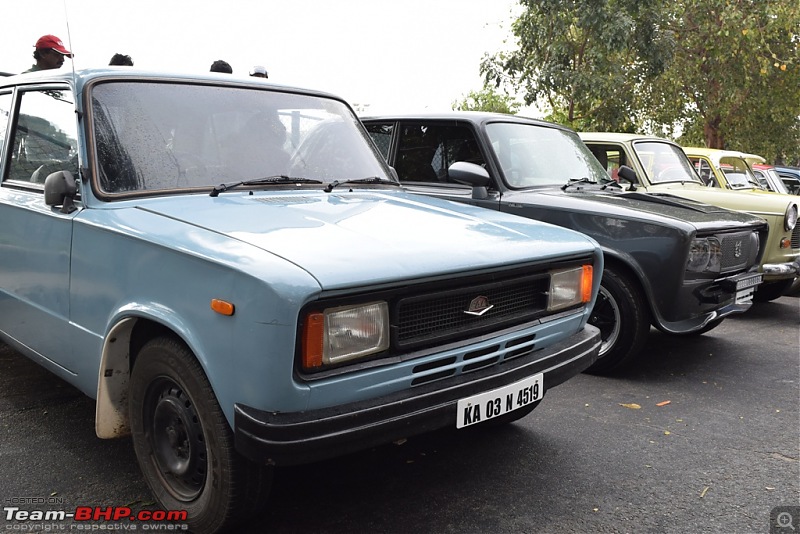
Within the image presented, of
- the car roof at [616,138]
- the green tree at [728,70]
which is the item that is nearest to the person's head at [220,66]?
the car roof at [616,138]

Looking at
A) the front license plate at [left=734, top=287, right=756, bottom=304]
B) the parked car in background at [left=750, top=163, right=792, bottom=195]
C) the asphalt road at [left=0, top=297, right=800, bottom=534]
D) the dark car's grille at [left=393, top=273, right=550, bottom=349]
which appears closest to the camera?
the dark car's grille at [left=393, top=273, right=550, bottom=349]

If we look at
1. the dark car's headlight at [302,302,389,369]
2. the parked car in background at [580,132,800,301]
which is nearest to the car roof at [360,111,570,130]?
the parked car in background at [580,132,800,301]

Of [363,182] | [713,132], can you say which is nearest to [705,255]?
[363,182]

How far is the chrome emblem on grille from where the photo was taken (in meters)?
2.74

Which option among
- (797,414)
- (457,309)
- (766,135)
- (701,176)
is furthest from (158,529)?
(766,135)

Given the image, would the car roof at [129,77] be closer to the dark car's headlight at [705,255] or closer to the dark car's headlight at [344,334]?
the dark car's headlight at [344,334]

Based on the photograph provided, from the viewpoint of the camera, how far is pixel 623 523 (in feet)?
9.46

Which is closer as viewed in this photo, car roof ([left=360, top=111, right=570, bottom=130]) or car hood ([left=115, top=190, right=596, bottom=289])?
car hood ([left=115, top=190, right=596, bottom=289])

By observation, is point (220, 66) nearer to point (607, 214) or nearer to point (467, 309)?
point (467, 309)

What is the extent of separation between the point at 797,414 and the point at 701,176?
476 centimetres

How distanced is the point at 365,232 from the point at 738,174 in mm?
7639

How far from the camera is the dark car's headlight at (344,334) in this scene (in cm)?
226

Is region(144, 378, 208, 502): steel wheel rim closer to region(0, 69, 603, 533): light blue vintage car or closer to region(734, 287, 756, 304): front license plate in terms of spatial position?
region(0, 69, 603, 533): light blue vintage car

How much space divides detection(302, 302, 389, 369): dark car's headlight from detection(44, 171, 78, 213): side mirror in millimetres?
1522
